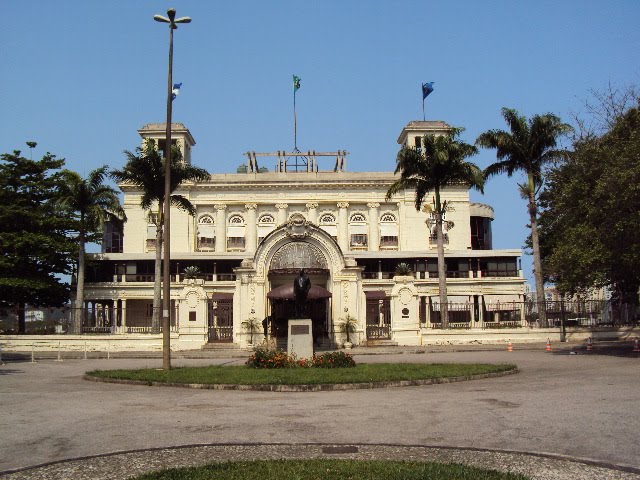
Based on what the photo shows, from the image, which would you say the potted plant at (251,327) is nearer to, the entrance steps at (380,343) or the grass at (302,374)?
the entrance steps at (380,343)

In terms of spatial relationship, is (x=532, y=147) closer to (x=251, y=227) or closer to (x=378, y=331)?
(x=378, y=331)

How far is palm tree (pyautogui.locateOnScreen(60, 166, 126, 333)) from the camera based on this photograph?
1710 inches

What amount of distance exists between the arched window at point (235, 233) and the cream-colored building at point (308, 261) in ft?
0.36

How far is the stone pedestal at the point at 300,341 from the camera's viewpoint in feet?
75.4

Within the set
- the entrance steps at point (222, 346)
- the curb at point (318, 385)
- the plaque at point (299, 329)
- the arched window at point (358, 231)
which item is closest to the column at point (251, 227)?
the arched window at point (358, 231)

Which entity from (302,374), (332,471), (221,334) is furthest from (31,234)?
(332,471)

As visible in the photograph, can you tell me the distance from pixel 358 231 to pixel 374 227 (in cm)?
184

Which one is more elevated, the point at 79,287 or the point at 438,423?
the point at 79,287

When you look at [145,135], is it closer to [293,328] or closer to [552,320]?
[552,320]

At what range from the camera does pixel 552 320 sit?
41062 millimetres

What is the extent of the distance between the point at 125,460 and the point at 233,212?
65.2 metres

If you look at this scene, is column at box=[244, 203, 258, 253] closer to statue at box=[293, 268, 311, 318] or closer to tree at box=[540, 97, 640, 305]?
tree at box=[540, 97, 640, 305]

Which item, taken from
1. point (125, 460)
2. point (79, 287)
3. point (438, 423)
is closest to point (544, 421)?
point (438, 423)

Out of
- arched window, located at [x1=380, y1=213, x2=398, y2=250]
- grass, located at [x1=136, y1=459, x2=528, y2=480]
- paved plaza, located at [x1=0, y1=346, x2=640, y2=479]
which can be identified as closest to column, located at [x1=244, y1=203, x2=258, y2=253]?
arched window, located at [x1=380, y1=213, x2=398, y2=250]
